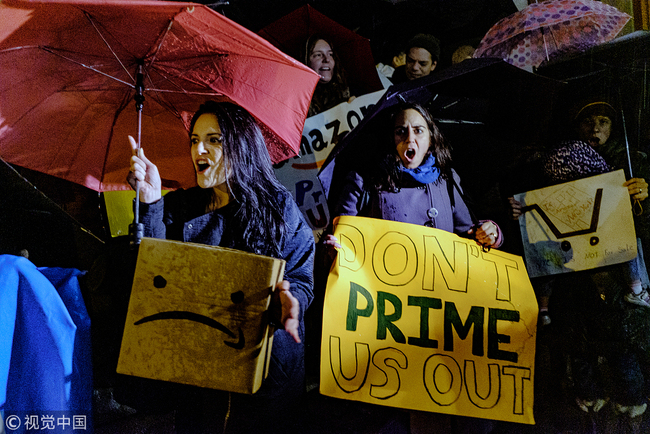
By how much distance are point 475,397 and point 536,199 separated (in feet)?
4.70

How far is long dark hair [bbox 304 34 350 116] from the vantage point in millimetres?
3455

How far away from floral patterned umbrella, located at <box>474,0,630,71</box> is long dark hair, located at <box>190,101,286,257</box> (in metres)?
2.08

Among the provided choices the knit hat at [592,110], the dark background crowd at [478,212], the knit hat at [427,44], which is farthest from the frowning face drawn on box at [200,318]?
the knit hat at [427,44]

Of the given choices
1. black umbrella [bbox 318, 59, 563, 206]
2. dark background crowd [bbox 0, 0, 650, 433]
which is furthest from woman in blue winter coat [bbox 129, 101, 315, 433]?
dark background crowd [bbox 0, 0, 650, 433]

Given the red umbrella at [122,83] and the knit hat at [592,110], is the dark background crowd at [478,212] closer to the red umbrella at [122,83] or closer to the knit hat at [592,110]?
the knit hat at [592,110]

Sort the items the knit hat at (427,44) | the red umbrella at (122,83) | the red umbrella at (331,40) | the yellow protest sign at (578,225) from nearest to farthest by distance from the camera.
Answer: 1. the red umbrella at (122,83)
2. the yellow protest sign at (578,225)
3. the red umbrella at (331,40)
4. the knit hat at (427,44)

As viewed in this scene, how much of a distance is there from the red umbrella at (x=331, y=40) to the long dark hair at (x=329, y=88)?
68 mm

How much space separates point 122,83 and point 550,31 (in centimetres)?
318

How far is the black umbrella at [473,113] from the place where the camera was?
8.61ft

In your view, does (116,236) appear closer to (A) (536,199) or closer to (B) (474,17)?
(A) (536,199)

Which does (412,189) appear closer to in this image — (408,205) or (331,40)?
(408,205)

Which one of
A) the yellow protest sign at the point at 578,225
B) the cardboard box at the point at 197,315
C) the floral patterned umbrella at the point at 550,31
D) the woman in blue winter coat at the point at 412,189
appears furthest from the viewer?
the floral patterned umbrella at the point at 550,31

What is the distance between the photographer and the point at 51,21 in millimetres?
1928

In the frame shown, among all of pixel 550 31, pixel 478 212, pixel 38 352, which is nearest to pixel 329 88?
pixel 478 212
